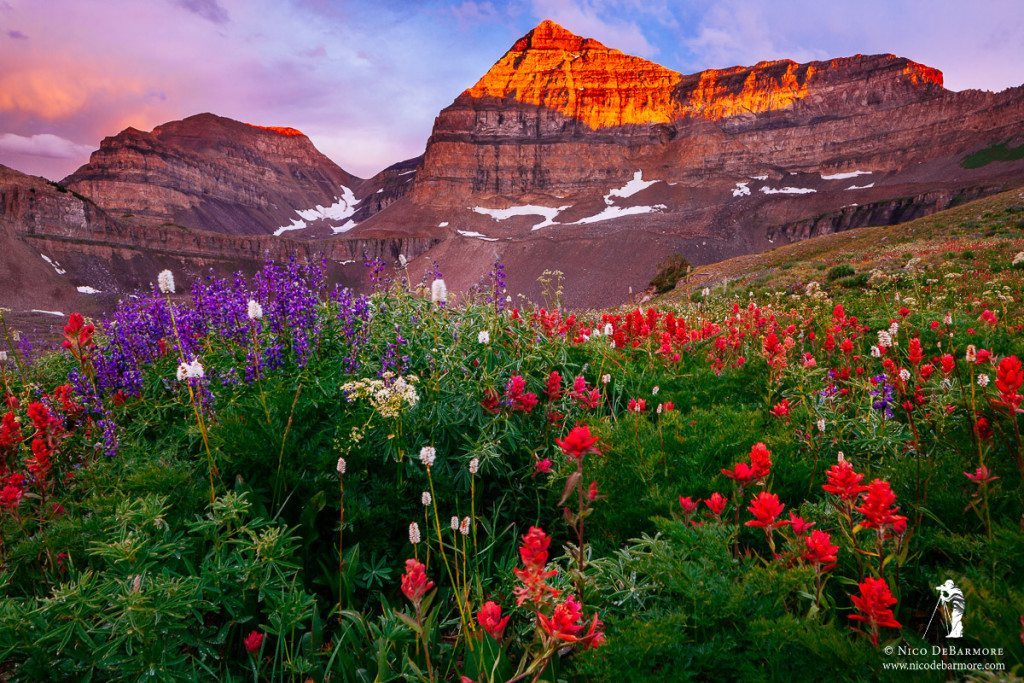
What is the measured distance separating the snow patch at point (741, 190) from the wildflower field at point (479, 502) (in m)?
105

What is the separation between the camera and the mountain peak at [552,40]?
522 ft

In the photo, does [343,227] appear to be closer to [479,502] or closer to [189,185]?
[189,185]

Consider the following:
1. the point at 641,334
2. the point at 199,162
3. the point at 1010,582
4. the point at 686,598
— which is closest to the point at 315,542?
the point at 686,598

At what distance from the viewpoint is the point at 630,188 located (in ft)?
363

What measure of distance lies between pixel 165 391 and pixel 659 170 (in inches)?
4865

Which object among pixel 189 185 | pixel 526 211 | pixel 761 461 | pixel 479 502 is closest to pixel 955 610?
pixel 761 461

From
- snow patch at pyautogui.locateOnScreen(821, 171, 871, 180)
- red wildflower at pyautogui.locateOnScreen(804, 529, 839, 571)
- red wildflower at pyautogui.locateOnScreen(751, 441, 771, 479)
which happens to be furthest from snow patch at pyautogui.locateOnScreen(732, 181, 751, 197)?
red wildflower at pyautogui.locateOnScreen(804, 529, 839, 571)

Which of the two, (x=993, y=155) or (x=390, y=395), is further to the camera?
(x=993, y=155)

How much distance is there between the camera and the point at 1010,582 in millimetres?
1498

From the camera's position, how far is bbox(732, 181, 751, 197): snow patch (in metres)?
96.2

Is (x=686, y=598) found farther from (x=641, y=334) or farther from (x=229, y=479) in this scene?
(x=641, y=334)

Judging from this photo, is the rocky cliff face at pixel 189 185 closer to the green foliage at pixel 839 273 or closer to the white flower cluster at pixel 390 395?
the green foliage at pixel 839 273

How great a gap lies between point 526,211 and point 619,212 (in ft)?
74.6

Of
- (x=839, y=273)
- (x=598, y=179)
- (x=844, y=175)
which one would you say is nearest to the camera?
(x=839, y=273)
